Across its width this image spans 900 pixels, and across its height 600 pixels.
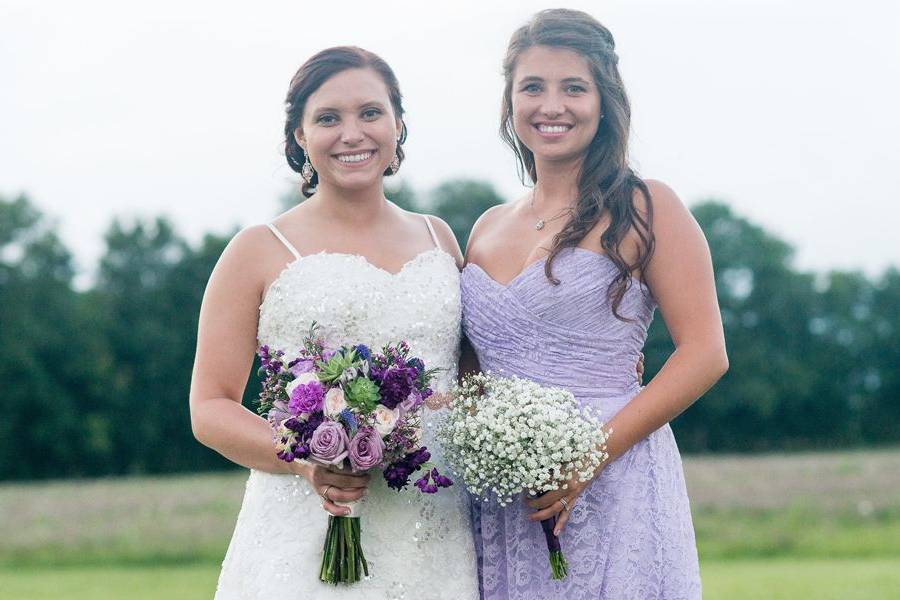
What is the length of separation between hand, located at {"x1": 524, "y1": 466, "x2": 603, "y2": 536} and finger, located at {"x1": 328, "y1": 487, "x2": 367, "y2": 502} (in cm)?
87

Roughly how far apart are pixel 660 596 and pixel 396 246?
2.33 metres

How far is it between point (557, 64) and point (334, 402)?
7.53ft

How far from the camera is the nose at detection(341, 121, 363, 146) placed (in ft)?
20.1

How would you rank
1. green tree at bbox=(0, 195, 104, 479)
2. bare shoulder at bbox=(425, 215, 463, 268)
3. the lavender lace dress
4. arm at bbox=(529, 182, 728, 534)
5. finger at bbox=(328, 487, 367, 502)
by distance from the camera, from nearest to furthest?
finger at bbox=(328, 487, 367, 502) → arm at bbox=(529, 182, 728, 534) → the lavender lace dress → bare shoulder at bbox=(425, 215, 463, 268) → green tree at bbox=(0, 195, 104, 479)

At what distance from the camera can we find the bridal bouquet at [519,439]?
5.48 metres

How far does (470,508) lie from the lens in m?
6.32

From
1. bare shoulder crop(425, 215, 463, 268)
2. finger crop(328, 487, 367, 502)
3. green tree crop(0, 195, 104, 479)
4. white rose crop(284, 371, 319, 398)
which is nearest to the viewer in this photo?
white rose crop(284, 371, 319, 398)

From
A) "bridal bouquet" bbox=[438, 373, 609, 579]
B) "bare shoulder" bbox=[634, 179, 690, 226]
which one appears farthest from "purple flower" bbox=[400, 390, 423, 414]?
"bare shoulder" bbox=[634, 179, 690, 226]

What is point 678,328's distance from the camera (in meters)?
6.05

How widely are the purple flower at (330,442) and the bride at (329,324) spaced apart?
71 centimetres

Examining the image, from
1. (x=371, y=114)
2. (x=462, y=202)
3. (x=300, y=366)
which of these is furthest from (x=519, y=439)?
(x=462, y=202)

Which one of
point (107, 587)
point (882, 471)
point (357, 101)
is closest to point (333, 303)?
point (357, 101)

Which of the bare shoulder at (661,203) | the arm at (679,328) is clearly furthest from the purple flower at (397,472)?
the bare shoulder at (661,203)

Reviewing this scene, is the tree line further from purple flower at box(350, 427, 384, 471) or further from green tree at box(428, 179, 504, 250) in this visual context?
purple flower at box(350, 427, 384, 471)
